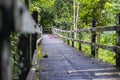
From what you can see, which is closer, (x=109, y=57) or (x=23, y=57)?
(x=23, y=57)

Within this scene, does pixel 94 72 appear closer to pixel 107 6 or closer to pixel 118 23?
pixel 118 23

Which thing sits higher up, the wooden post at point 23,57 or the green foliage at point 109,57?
the wooden post at point 23,57

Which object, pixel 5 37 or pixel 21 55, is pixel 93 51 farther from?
pixel 5 37

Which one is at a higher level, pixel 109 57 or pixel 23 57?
pixel 23 57

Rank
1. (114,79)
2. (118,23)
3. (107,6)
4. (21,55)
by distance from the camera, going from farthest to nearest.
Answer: (107,6), (118,23), (114,79), (21,55)

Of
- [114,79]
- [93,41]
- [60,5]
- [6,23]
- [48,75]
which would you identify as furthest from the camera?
[60,5]

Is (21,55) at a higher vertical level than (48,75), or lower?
higher

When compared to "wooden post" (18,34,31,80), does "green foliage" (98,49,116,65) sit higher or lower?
lower

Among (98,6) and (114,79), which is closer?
(114,79)

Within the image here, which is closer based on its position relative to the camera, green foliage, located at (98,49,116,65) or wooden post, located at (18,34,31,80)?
wooden post, located at (18,34,31,80)

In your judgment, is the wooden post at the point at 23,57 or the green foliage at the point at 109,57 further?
the green foliage at the point at 109,57

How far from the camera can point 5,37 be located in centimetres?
78

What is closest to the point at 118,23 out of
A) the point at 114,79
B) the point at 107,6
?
the point at 114,79

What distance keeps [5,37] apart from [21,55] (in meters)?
1.95
